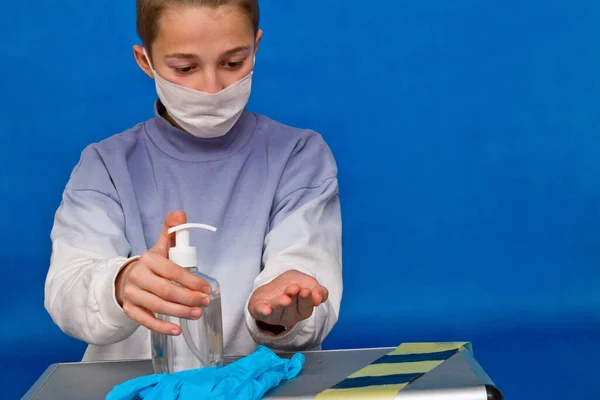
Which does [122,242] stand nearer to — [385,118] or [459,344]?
[459,344]

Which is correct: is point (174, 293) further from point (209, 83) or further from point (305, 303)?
point (209, 83)

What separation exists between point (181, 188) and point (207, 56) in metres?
0.24

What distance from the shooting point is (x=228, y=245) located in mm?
1525

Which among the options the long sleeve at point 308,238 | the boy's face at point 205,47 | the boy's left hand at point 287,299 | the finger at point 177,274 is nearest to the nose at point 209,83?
the boy's face at point 205,47

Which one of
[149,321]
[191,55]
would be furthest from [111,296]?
[191,55]

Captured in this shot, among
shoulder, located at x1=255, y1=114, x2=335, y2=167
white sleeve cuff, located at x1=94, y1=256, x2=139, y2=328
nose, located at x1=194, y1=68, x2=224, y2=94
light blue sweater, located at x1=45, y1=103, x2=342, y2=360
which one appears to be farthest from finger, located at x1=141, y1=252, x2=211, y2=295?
shoulder, located at x1=255, y1=114, x2=335, y2=167

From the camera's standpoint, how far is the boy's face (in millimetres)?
1434

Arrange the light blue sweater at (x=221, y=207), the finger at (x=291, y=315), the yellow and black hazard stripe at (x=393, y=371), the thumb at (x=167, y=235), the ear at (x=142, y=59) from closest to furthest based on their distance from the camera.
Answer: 1. the yellow and black hazard stripe at (x=393, y=371)
2. the thumb at (x=167, y=235)
3. the finger at (x=291, y=315)
4. the light blue sweater at (x=221, y=207)
5. the ear at (x=142, y=59)

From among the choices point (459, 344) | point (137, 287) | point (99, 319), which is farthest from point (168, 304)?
point (459, 344)

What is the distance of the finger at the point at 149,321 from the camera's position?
1012 millimetres

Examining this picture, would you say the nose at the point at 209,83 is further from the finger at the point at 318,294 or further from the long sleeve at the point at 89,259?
the finger at the point at 318,294

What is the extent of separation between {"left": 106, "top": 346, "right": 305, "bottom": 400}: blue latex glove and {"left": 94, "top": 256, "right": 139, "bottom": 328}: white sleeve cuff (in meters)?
0.16

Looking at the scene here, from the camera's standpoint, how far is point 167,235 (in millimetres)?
1084

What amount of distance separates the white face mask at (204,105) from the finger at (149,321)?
49 centimetres
